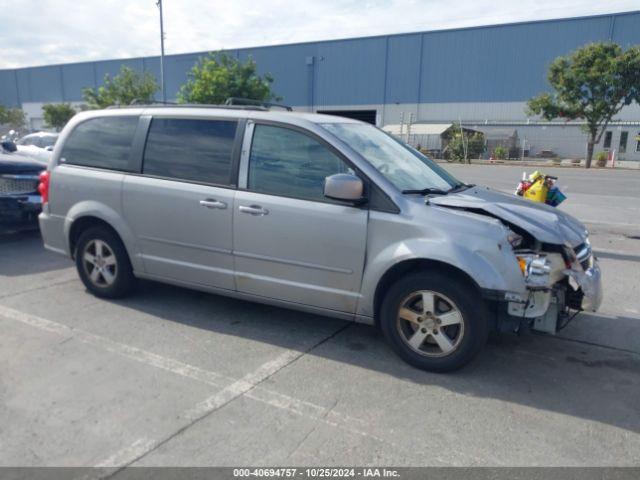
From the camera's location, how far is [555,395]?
3471mm

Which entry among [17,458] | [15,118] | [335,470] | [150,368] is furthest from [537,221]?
[15,118]

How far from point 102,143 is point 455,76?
46.9m

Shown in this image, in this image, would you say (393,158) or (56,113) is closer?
(393,158)

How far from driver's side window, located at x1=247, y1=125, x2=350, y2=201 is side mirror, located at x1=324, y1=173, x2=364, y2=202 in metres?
0.25

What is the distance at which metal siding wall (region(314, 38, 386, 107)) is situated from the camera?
50.1 m

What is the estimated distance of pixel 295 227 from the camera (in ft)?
13.2

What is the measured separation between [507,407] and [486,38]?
48629 mm

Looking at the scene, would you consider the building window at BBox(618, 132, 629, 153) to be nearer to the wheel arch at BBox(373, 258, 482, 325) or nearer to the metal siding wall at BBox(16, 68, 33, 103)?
the wheel arch at BBox(373, 258, 482, 325)

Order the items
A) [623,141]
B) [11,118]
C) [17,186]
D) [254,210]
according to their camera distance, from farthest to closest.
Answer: [11,118] < [623,141] < [17,186] < [254,210]

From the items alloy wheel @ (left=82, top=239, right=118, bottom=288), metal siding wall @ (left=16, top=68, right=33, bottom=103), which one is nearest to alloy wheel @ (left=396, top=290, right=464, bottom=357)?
alloy wheel @ (left=82, top=239, right=118, bottom=288)

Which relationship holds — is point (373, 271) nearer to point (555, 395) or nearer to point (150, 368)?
point (555, 395)

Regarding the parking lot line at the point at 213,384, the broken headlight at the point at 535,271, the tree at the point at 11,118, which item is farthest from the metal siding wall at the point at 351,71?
the broken headlight at the point at 535,271

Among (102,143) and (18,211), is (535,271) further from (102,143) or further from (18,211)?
(18,211)

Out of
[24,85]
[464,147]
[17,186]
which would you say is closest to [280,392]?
[17,186]
